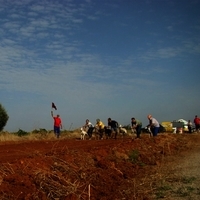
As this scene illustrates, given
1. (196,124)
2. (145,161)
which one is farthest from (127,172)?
(196,124)

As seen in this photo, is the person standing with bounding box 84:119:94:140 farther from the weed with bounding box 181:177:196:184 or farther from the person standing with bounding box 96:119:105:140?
the weed with bounding box 181:177:196:184

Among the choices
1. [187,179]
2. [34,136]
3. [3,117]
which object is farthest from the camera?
[3,117]

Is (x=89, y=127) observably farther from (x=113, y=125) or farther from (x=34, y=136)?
(x=34, y=136)

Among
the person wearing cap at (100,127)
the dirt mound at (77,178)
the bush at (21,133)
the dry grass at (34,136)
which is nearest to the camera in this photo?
the dirt mound at (77,178)

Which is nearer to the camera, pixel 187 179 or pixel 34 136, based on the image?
pixel 187 179

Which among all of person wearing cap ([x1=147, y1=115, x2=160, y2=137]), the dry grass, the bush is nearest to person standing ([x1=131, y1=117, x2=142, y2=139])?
person wearing cap ([x1=147, y1=115, x2=160, y2=137])

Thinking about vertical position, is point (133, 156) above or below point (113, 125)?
below

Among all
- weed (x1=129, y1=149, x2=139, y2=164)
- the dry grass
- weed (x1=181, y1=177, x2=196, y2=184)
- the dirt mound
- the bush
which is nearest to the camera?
the dirt mound

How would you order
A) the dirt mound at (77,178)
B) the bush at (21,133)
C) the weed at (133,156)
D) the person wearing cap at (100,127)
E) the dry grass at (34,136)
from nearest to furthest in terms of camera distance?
the dirt mound at (77,178) < the weed at (133,156) < the person wearing cap at (100,127) < the dry grass at (34,136) < the bush at (21,133)

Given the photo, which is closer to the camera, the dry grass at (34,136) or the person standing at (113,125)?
the person standing at (113,125)

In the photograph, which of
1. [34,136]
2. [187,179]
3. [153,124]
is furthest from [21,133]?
[187,179]

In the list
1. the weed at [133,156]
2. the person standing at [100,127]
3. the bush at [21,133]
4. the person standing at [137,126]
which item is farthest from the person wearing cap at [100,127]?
the weed at [133,156]

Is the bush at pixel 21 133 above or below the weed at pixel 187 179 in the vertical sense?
above

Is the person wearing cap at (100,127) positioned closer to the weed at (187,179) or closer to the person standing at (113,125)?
the person standing at (113,125)
